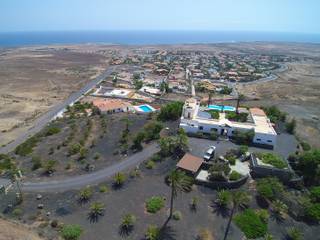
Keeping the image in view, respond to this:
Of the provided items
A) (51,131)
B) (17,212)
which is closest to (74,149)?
(51,131)

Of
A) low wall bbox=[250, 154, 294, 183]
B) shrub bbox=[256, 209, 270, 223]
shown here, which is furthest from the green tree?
Answer: shrub bbox=[256, 209, 270, 223]

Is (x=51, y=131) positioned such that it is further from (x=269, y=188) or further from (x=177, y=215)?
(x=269, y=188)

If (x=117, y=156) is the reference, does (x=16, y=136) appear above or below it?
below

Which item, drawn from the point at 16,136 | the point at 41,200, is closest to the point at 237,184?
the point at 41,200

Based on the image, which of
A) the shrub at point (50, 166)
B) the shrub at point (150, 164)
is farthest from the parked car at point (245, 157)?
the shrub at point (50, 166)

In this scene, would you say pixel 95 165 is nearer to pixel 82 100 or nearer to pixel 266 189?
pixel 266 189
